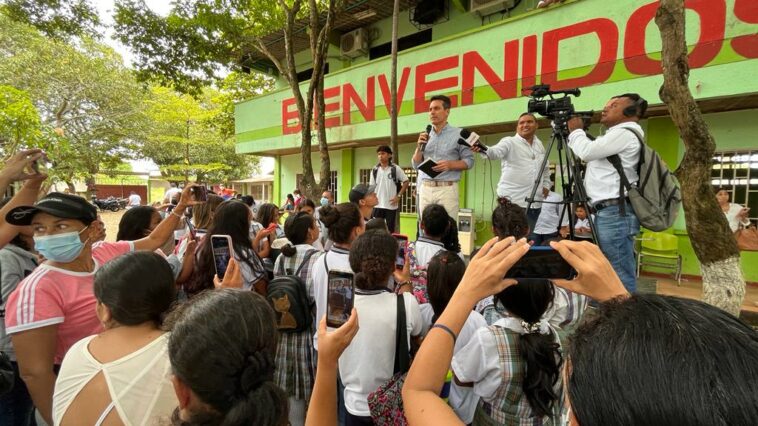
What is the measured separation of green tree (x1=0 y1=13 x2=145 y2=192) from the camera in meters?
16.4

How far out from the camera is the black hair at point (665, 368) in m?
0.47

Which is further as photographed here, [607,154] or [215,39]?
[215,39]

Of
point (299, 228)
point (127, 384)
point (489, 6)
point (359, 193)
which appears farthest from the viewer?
point (489, 6)

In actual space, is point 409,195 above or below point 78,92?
below

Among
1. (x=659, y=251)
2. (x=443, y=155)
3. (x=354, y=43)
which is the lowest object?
(x=659, y=251)

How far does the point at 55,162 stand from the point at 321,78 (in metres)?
17.1

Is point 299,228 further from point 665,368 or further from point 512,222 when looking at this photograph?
point 665,368

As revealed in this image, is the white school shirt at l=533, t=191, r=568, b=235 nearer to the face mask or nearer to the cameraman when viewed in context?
the cameraman

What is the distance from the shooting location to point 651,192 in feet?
9.54

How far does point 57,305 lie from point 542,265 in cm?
187

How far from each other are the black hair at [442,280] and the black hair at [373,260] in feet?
0.68

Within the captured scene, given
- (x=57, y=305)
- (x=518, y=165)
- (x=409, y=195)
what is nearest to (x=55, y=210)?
(x=57, y=305)

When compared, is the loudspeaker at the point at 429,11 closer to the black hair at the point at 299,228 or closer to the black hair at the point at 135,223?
the black hair at the point at 299,228

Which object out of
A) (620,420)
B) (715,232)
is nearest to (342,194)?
(715,232)
